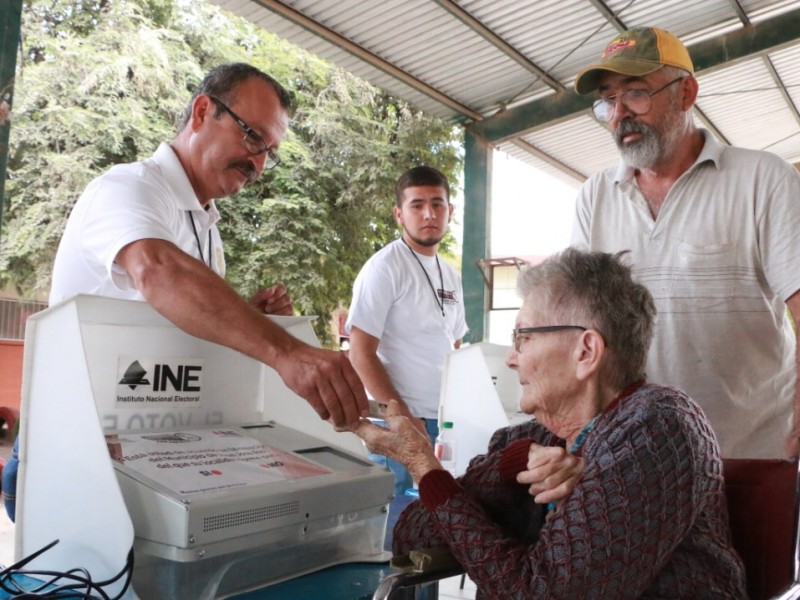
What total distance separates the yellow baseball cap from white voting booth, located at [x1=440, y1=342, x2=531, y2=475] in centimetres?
124

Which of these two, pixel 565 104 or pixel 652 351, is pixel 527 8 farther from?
pixel 652 351

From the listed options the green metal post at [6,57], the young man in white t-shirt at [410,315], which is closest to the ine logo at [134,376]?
the young man in white t-shirt at [410,315]

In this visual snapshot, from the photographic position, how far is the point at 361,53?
5.45 metres

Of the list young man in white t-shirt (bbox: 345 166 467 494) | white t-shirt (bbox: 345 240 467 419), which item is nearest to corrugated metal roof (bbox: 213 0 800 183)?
young man in white t-shirt (bbox: 345 166 467 494)

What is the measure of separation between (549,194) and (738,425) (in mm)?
14754

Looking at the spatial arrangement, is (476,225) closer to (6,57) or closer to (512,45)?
(512,45)

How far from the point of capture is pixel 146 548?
3.77ft

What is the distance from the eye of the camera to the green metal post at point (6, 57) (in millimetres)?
3271

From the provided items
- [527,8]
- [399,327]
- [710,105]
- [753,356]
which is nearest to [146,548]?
[753,356]

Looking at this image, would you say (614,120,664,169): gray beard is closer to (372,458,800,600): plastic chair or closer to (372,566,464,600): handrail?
(372,458,800,600): plastic chair

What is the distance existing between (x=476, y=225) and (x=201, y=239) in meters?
5.13

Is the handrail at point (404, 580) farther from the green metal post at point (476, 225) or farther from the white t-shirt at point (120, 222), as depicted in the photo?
the green metal post at point (476, 225)

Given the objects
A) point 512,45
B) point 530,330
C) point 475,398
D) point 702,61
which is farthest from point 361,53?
point 530,330

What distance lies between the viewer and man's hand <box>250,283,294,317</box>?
1.98 metres
